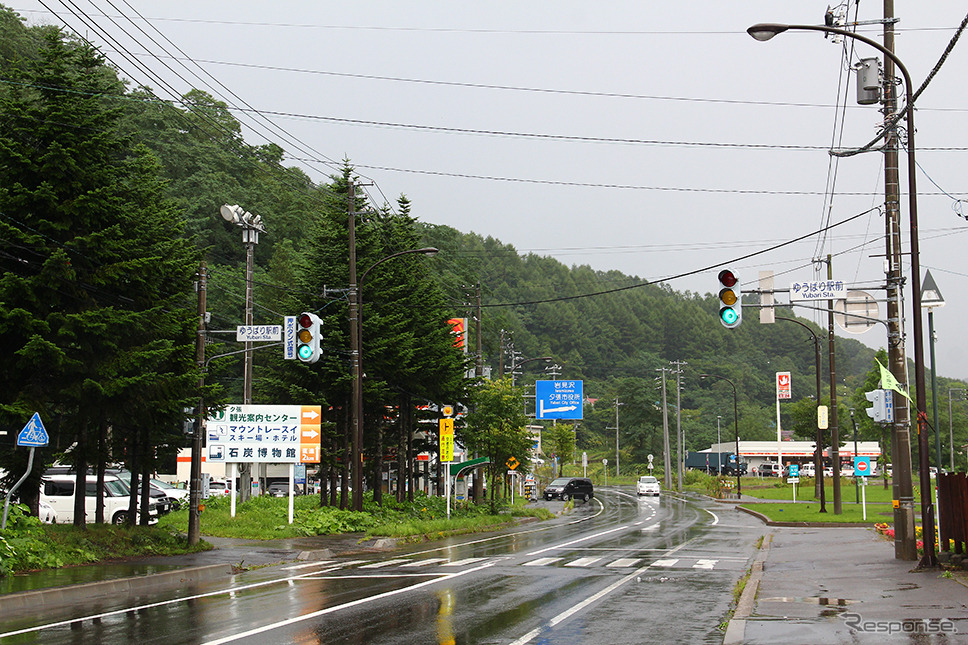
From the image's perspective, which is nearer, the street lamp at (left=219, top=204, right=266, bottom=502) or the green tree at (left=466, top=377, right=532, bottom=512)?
the street lamp at (left=219, top=204, right=266, bottom=502)

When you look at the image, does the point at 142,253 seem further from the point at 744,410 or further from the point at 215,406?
→ the point at 744,410

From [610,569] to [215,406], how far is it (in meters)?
11.1

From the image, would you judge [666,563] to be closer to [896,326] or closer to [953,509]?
[953,509]

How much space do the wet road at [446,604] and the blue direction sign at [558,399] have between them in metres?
35.2

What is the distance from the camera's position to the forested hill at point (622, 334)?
13550cm

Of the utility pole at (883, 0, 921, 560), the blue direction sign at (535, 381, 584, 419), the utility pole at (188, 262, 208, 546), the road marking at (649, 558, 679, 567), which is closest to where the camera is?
the utility pole at (883, 0, 921, 560)

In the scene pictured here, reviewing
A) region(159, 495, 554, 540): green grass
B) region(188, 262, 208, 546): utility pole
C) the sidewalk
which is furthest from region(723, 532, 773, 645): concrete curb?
region(159, 495, 554, 540): green grass

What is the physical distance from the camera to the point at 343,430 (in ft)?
135

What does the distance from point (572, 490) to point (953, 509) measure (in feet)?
170

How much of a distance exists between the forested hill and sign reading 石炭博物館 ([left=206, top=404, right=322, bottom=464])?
9566cm

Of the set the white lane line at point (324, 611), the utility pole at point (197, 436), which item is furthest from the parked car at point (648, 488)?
the white lane line at point (324, 611)

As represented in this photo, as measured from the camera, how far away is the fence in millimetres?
16438

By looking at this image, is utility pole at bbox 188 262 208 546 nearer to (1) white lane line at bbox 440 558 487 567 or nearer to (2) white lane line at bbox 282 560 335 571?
(2) white lane line at bbox 282 560 335 571

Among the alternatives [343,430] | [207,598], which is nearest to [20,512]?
[207,598]
